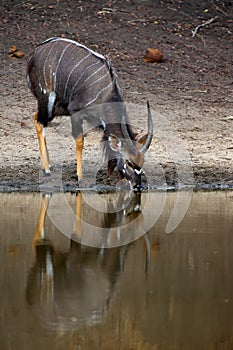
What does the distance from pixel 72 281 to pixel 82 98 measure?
Result: 4050 millimetres

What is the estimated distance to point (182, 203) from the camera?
8.85 m

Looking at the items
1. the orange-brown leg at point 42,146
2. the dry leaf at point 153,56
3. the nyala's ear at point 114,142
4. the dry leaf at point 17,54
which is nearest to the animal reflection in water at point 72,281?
the nyala's ear at point 114,142

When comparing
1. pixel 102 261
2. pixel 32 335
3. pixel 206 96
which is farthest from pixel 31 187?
pixel 32 335

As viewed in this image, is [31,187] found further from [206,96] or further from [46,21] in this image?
[46,21]

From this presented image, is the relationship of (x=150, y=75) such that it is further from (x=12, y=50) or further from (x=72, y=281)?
(x=72, y=281)

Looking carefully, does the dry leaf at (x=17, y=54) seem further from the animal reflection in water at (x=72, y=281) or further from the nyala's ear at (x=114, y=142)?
the animal reflection in water at (x=72, y=281)

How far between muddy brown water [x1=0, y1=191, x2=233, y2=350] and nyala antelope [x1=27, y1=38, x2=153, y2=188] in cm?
Answer: 92

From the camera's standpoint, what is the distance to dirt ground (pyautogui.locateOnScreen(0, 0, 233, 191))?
10602mm

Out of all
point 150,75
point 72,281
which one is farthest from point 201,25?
point 72,281

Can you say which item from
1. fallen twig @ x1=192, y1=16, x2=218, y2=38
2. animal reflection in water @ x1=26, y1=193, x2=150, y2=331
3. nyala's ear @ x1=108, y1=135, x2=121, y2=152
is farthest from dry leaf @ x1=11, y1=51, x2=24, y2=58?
animal reflection in water @ x1=26, y1=193, x2=150, y2=331

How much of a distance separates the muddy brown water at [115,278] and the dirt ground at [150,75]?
1759 mm

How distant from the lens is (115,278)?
6000mm

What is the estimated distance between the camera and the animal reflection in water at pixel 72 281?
5.16m

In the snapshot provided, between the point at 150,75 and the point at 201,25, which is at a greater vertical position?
the point at 201,25
